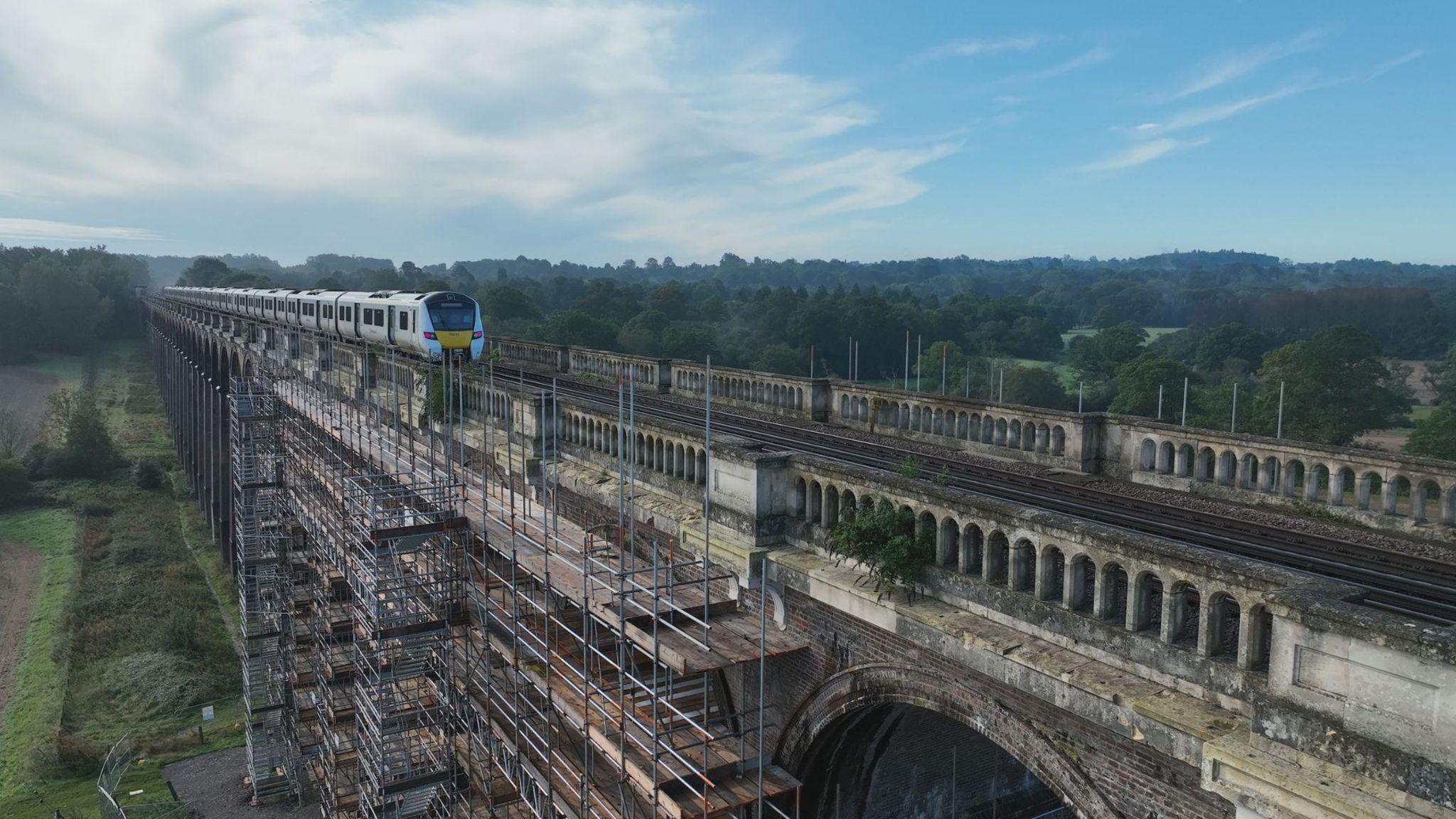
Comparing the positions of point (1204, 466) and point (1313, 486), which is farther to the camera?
point (1204, 466)

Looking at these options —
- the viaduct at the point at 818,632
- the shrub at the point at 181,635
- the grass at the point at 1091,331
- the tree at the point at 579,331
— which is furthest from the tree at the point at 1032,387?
the shrub at the point at 181,635

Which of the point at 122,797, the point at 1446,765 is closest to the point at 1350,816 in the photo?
the point at 1446,765

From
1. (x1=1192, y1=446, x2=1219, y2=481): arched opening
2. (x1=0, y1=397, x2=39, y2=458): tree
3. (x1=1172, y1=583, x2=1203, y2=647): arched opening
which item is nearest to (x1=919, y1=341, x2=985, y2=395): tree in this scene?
(x1=1192, y1=446, x2=1219, y2=481): arched opening

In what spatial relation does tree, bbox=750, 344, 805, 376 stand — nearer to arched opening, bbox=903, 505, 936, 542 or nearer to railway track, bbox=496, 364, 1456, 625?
railway track, bbox=496, 364, 1456, 625

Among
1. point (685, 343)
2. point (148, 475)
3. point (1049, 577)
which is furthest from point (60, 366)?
point (1049, 577)

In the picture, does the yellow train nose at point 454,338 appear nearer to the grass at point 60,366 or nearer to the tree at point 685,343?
the tree at point 685,343

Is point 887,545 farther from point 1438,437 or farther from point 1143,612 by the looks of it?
point 1438,437
